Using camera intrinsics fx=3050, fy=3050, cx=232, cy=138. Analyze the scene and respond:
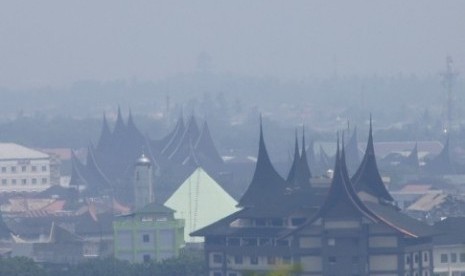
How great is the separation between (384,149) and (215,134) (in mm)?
21050

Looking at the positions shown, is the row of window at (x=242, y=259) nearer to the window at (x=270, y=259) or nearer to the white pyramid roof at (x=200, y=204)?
the window at (x=270, y=259)

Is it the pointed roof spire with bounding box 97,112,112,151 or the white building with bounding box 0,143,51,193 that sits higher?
the pointed roof spire with bounding box 97,112,112,151

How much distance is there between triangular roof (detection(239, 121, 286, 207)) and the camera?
2073 inches

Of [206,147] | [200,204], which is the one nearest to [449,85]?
[206,147]

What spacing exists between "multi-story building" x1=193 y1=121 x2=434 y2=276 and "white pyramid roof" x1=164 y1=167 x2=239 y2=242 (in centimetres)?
1089

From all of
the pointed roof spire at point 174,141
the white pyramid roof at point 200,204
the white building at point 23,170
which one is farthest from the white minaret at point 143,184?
the pointed roof spire at point 174,141

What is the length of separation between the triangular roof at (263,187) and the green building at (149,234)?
25.3ft

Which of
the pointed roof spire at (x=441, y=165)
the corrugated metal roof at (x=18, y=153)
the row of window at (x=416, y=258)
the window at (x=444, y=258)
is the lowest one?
the row of window at (x=416, y=258)

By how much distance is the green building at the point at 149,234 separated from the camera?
6188 centimetres

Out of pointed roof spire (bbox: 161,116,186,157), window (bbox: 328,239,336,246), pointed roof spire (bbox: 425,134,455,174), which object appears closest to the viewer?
window (bbox: 328,239,336,246)

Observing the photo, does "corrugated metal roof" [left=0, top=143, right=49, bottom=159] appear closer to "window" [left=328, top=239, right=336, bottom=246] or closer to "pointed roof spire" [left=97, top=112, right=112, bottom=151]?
"pointed roof spire" [left=97, top=112, right=112, bottom=151]

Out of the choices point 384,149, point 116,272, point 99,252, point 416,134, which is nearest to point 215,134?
point 416,134

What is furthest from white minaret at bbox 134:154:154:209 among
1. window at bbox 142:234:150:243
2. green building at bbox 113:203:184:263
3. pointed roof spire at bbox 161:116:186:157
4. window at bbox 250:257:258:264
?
pointed roof spire at bbox 161:116:186:157

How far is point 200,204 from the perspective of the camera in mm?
65875
